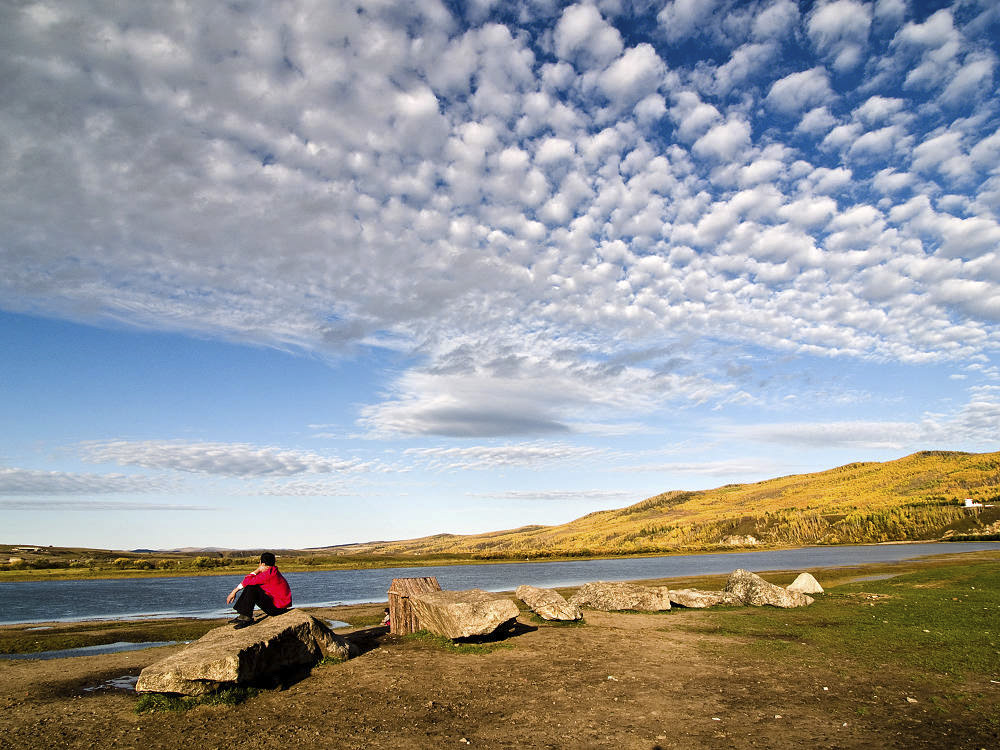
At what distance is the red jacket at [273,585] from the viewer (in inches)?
674

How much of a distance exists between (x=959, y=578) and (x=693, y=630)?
2422 centimetres

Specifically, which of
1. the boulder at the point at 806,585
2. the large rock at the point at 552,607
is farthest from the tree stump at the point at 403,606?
the boulder at the point at 806,585

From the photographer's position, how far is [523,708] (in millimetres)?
11625

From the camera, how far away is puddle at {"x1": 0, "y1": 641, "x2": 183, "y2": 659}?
67.8 feet

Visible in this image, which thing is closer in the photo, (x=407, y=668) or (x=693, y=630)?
(x=407, y=668)

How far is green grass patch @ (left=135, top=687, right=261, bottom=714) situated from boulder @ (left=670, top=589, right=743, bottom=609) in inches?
836

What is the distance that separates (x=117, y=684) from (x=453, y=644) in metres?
9.42

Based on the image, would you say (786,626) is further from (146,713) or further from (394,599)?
(146,713)

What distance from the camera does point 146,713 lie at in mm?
11438

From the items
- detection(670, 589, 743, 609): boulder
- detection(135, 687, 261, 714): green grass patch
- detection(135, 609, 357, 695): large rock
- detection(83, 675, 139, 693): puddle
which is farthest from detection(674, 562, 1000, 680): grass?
detection(83, 675, 139, 693): puddle

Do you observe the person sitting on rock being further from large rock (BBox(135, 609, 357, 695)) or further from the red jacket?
large rock (BBox(135, 609, 357, 695))

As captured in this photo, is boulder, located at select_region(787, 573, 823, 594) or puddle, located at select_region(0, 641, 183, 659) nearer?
puddle, located at select_region(0, 641, 183, 659)

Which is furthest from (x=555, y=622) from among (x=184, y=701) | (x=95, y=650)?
(x=95, y=650)

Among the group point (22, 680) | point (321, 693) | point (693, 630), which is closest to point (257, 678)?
point (321, 693)
